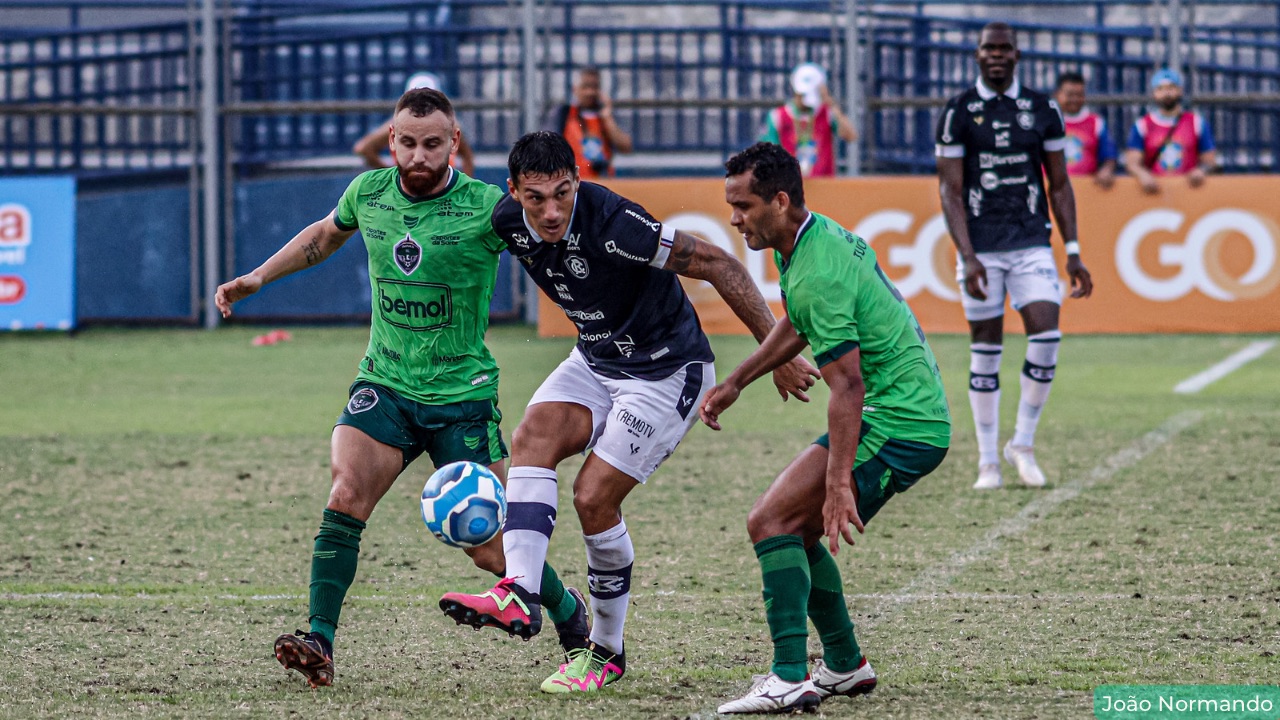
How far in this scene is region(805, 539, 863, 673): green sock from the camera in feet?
15.8

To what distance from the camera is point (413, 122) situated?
525 centimetres

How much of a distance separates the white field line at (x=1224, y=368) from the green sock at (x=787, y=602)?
7997 mm

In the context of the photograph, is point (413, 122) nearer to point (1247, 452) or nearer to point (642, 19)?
point (1247, 452)

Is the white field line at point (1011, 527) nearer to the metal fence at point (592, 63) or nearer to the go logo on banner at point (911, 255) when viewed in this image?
the go logo on banner at point (911, 255)

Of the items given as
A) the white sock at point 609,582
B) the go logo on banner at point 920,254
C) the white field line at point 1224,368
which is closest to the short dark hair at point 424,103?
the white sock at point 609,582

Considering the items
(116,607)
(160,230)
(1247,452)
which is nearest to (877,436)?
(116,607)

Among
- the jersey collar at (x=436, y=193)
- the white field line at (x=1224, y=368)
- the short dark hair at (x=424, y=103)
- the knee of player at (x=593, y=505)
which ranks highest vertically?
the short dark hair at (x=424, y=103)

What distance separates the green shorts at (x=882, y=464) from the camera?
15.8 feet

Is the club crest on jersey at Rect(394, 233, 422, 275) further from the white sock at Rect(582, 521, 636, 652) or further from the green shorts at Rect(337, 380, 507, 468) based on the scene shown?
the white sock at Rect(582, 521, 636, 652)

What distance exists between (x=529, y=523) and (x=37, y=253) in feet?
41.7

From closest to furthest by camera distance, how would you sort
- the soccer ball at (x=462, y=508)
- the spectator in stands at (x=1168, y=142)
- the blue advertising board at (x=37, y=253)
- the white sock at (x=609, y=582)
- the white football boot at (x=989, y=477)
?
the soccer ball at (x=462, y=508) < the white sock at (x=609, y=582) < the white football boot at (x=989, y=477) < the spectator in stands at (x=1168, y=142) < the blue advertising board at (x=37, y=253)

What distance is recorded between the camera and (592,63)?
17516mm

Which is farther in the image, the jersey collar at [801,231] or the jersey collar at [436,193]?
the jersey collar at [436,193]

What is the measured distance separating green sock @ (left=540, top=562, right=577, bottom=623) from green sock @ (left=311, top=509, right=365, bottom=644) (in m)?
0.58
